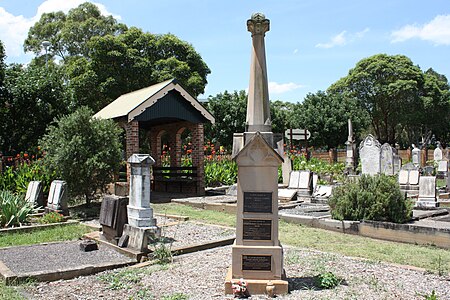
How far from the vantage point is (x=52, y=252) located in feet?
27.0

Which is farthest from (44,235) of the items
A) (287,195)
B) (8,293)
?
(287,195)

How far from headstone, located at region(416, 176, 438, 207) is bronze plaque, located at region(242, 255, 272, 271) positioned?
9.34 m

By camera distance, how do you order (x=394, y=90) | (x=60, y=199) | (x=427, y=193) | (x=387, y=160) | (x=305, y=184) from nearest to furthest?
1. (x=60, y=199)
2. (x=427, y=193)
3. (x=305, y=184)
4. (x=387, y=160)
5. (x=394, y=90)

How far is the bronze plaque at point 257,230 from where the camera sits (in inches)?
227

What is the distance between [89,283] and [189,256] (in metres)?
→ 1.93

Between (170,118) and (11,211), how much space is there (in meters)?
8.16

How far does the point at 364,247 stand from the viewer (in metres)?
8.54

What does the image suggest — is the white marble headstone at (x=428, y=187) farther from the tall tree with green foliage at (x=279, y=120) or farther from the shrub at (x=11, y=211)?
the tall tree with green foliage at (x=279, y=120)

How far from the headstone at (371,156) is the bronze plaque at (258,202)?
55.5 ft

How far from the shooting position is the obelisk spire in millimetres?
5863

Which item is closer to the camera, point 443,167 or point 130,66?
point 443,167

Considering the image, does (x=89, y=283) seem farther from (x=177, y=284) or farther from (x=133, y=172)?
(x=133, y=172)

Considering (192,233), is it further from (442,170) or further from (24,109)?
(442,170)

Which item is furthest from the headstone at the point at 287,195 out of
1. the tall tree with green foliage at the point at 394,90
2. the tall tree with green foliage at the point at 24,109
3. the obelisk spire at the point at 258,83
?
the tall tree with green foliage at the point at 394,90
